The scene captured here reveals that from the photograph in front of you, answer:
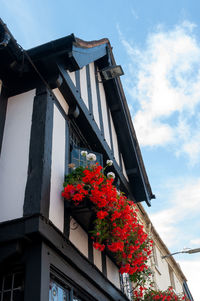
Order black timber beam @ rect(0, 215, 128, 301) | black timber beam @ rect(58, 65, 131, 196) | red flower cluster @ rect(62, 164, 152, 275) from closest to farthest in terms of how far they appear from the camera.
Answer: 1. black timber beam @ rect(0, 215, 128, 301)
2. red flower cluster @ rect(62, 164, 152, 275)
3. black timber beam @ rect(58, 65, 131, 196)

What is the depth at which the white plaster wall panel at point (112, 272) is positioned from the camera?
7.69m

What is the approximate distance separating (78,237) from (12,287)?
179 centimetres

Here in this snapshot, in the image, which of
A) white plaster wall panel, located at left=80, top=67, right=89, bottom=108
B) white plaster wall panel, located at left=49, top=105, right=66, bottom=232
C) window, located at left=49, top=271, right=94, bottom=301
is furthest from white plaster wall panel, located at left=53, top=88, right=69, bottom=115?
window, located at left=49, top=271, right=94, bottom=301

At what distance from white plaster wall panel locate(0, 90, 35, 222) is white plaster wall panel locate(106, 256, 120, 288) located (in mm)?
3040

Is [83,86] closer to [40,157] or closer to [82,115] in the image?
[82,115]

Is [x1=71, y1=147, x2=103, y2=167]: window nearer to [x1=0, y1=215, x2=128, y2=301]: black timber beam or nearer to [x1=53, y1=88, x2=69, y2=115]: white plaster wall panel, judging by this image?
[x1=53, y1=88, x2=69, y2=115]: white plaster wall panel

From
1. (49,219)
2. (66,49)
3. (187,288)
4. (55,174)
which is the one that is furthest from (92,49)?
(187,288)

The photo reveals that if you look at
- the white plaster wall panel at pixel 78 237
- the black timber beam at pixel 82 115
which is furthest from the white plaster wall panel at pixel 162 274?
the white plaster wall panel at pixel 78 237

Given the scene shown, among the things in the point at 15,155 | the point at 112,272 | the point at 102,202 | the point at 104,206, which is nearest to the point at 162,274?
the point at 112,272

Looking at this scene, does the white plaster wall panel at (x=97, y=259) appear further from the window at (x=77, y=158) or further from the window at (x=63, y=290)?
the window at (x=77, y=158)

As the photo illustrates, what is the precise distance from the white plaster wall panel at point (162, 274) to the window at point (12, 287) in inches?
372

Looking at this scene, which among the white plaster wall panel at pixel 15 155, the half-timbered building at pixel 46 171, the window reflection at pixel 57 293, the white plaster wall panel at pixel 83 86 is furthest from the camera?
the white plaster wall panel at pixel 83 86

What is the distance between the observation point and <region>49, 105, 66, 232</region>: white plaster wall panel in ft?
18.7

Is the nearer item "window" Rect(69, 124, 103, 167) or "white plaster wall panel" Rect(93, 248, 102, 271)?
"white plaster wall panel" Rect(93, 248, 102, 271)
